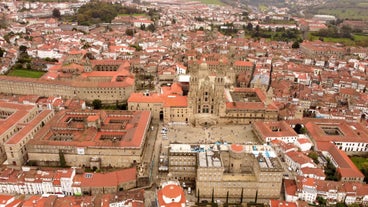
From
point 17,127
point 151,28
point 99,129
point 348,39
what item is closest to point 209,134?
point 99,129

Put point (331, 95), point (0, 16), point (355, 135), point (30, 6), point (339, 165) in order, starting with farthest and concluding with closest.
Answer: point (30, 6), point (0, 16), point (331, 95), point (355, 135), point (339, 165)

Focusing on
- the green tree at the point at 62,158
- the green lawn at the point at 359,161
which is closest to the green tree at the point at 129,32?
the green tree at the point at 62,158

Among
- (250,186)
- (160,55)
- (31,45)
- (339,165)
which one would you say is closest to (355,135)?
(339,165)

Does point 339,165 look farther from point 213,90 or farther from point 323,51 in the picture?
point 323,51

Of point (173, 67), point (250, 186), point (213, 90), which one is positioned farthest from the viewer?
point (173, 67)

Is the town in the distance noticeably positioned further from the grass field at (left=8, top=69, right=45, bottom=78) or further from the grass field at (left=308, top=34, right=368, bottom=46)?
the grass field at (left=308, top=34, right=368, bottom=46)

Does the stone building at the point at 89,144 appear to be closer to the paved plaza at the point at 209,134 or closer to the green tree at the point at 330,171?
the paved plaza at the point at 209,134

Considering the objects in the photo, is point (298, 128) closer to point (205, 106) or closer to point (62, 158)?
point (205, 106)
